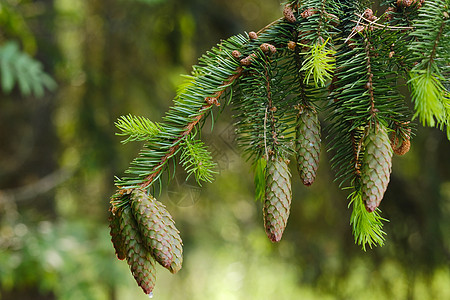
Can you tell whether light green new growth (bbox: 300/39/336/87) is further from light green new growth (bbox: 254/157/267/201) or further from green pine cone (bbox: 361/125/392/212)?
→ light green new growth (bbox: 254/157/267/201)

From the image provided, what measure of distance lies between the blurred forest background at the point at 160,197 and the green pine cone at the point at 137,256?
1.19 m

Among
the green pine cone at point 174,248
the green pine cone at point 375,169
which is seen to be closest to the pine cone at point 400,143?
the green pine cone at point 375,169

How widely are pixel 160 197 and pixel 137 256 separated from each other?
2.48 m

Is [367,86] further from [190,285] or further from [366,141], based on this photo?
[190,285]

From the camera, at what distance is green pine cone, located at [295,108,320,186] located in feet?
2.28

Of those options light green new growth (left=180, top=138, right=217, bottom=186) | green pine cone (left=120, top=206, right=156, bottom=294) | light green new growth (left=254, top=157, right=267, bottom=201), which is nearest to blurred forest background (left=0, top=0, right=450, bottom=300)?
light green new growth (left=254, top=157, right=267, bottom=201)

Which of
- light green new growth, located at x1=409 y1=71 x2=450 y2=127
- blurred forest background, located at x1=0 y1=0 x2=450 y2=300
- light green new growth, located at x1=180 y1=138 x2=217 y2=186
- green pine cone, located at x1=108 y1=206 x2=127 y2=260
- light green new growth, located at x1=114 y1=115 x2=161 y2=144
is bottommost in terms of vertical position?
blurred forest background, located at x1=0 y1=0 x2=450 y2=300

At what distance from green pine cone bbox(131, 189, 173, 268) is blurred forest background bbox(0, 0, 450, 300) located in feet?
3.96

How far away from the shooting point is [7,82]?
6.37 feet

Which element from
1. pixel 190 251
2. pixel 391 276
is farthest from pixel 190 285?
pixel 391 276

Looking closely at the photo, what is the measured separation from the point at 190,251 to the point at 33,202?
1411mm

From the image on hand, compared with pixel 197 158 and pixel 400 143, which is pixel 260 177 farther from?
pixel 400 143

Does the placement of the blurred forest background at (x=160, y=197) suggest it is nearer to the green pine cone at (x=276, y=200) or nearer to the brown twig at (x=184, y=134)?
the brown twig at (x=184, y=134)

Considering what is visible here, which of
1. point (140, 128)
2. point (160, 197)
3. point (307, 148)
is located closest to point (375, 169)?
point (307, 148)
